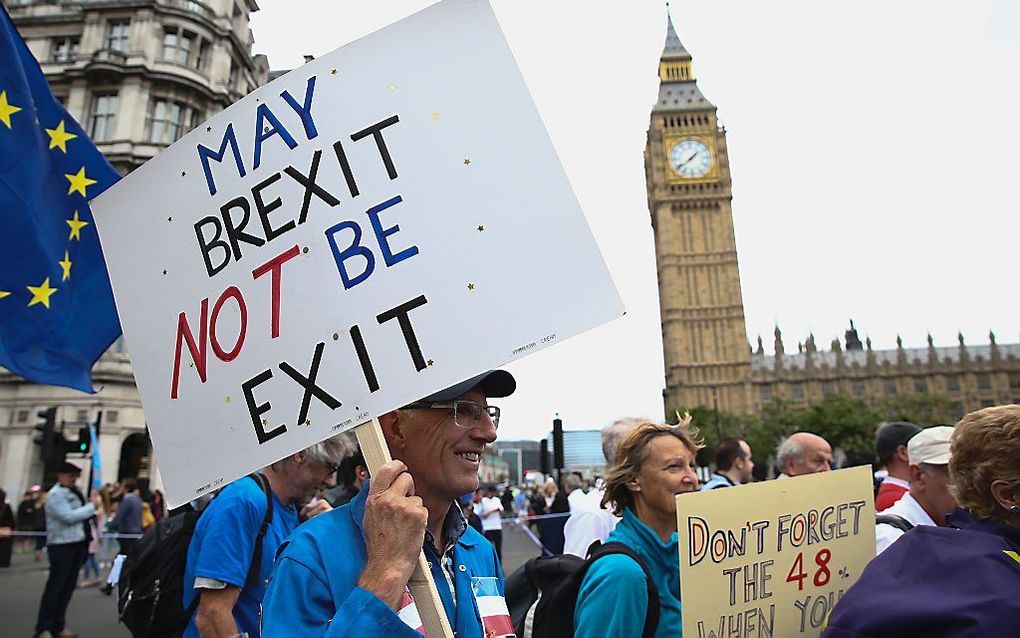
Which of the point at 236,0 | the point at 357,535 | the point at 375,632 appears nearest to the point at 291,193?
the point at 357,535

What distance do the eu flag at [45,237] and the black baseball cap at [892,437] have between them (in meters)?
4.58

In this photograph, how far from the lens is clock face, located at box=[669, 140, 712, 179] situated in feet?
272

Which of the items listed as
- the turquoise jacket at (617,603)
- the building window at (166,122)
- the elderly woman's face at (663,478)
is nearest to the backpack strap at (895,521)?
the elderly woman's face at (663,478)

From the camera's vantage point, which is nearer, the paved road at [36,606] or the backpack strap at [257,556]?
the backpack strap at [257,556]

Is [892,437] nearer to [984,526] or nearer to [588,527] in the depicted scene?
[588,527]

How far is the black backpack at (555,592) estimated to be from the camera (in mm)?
2295

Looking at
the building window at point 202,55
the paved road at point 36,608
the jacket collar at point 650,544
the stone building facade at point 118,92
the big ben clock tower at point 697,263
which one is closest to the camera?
the jacket collar at point 650,544

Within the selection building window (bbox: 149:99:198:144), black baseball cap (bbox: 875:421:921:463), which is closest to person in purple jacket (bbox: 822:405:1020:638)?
black baseball cap (bbox: 875:421:921:463)

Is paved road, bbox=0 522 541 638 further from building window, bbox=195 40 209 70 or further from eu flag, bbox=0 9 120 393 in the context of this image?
building window, bbox=195 40 209 70

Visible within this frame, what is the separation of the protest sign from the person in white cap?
1.16ft

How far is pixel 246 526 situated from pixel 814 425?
2221 inches

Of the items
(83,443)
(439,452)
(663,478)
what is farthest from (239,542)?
(83,443)

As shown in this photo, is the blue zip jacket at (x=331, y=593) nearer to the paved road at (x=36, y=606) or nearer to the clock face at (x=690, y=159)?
the paved road at (x=36, y=606)

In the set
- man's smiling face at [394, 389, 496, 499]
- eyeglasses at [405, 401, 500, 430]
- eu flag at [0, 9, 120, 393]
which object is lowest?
man's smiling face at [394, 389, 496, 499]
